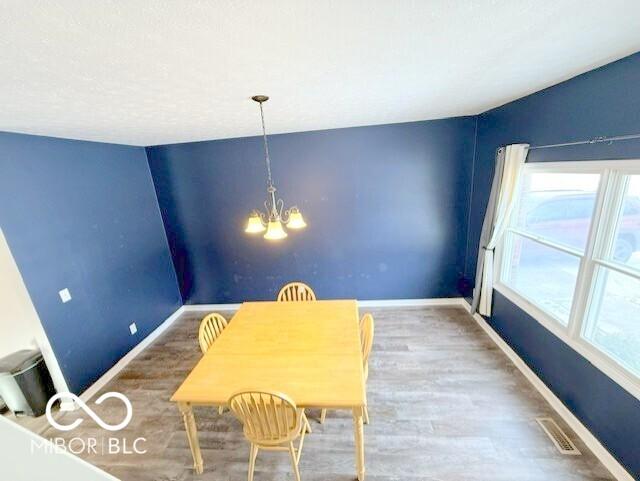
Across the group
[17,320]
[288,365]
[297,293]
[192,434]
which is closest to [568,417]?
[288,365]

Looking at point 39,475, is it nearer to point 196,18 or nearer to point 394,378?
point 196,18

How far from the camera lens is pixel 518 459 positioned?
1844 mm

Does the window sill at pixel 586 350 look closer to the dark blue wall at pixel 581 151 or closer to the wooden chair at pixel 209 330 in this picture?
the dark blue wall at pixel 581 151

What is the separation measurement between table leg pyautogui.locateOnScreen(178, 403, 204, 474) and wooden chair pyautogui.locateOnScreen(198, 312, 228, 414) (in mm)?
464

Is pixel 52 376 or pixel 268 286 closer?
pixel 52 376

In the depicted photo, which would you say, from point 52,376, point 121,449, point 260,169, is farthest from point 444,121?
point 52,376

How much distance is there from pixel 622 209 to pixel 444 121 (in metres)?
2.07

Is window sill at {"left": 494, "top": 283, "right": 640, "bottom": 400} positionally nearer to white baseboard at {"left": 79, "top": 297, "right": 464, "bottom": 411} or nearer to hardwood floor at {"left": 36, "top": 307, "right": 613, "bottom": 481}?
hardwood floor at {"left": 36, "top": 307, "right": 613, "bottom": 481}

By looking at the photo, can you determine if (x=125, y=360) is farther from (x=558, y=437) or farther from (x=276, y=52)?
(x=558, y=437)

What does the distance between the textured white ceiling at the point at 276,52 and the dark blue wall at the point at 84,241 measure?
0.47 meters

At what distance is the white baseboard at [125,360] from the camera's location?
270cm

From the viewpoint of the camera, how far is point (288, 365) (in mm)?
1865

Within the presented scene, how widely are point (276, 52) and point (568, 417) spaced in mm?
3272

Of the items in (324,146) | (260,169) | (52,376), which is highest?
(324,146)
